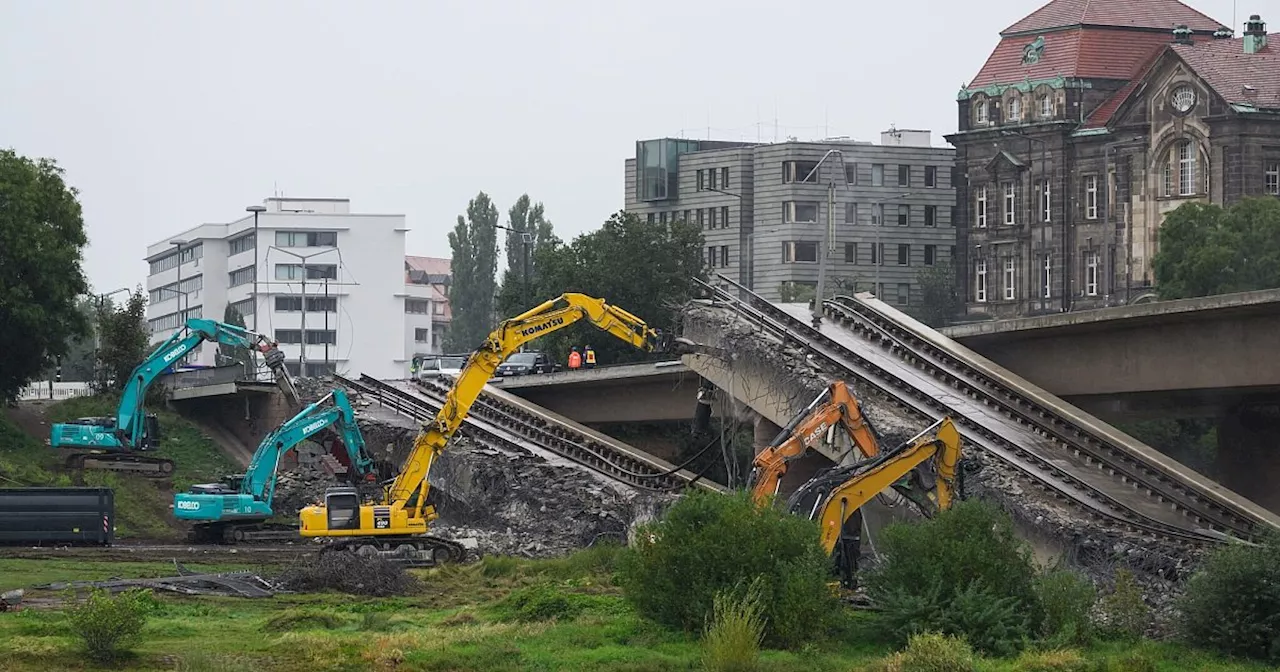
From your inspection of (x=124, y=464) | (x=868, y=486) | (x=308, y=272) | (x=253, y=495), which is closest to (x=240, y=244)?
(x=308, y=272)

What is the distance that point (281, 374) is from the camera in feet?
252

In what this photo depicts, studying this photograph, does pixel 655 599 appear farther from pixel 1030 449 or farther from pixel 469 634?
pixel 1030 449

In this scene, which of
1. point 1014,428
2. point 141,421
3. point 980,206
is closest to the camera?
point 1014,428

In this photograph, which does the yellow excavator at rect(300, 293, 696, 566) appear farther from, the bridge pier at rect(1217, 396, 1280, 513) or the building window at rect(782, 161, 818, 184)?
the building window at rect(782, 161, 818, 184)

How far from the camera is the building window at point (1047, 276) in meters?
143

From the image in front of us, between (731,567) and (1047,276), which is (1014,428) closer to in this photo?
(731,567)

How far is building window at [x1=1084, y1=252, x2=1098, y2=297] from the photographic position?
139250 mm

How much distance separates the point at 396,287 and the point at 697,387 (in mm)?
122097

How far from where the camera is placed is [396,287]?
194 metres

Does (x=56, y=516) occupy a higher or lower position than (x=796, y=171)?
lower

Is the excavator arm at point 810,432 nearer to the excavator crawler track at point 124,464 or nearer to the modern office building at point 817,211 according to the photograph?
the excavator crawler track at point 124,464

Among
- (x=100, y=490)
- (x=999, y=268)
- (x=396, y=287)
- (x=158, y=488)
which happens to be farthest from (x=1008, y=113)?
(x=100, y=490)

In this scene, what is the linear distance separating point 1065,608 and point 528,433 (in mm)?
38653

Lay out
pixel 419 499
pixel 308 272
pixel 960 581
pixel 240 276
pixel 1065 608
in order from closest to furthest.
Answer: pixel 960 581
pixel 1065 608
pixel 419 499
pixel 308 272
pixel 240 276
